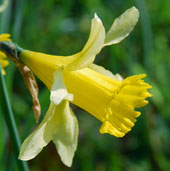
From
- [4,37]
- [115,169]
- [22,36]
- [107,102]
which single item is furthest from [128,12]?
[22,36]

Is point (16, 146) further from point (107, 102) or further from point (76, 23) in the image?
point (76, 23)

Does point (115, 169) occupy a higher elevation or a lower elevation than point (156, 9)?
lower

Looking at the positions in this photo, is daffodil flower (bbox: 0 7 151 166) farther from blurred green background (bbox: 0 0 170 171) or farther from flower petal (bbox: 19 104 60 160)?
blurred green background (bbox: 0 0 170 171)

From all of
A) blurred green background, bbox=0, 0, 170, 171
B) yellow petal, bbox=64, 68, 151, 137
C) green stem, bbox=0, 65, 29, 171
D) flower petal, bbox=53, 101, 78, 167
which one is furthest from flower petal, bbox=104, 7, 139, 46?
blurred green background, bbox=0, 0, 170, 171

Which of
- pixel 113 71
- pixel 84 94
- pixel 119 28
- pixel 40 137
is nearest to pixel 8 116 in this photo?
pixel 40 137

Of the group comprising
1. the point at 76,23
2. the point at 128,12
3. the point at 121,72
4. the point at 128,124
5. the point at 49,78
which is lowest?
the point at 121,72

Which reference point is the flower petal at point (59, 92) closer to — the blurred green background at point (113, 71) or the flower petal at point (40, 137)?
the flower petal at point (40, 137)

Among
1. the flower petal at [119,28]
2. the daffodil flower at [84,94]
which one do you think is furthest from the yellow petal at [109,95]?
the flower petal at [119,28]
